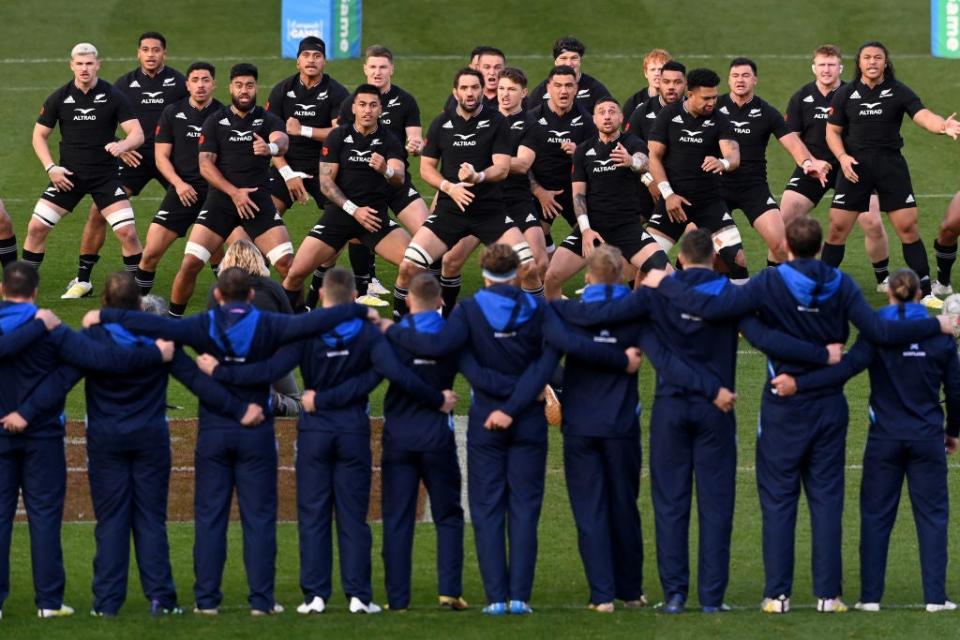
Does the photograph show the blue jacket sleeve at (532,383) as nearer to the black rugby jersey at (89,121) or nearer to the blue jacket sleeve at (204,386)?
the blue jacket sleeve at (204,386)

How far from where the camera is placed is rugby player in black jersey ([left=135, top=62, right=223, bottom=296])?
1873 centimetres

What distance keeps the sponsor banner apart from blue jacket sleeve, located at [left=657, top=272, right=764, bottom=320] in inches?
744

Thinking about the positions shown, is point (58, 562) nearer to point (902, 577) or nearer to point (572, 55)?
point (902, 577)

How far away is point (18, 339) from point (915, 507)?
5190mm

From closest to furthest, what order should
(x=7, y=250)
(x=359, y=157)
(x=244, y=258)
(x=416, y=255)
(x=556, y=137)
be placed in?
(x=244, y=258)
(x=416, y=255)
(x=359, y=157)
(x=556, y=137)
(x=7, y=250)

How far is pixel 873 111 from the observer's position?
19.5 metres

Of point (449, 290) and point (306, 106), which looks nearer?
point (449, 290)

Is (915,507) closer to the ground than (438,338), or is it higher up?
closer to the ground

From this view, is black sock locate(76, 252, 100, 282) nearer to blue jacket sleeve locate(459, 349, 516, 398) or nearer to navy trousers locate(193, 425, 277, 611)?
navy trousers locate(193, 425, 277, 611)

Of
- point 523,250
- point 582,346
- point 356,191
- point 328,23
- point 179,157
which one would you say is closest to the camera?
point 582,346

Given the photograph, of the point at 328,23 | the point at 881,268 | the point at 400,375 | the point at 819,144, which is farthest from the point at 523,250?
the point at 328,23

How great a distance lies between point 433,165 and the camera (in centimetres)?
Result: 1783

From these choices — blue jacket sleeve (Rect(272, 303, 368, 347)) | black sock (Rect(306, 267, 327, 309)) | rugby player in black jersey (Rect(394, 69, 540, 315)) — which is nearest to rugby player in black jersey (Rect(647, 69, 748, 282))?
rugby player in black jersey (Rect(394, 69, 540, 315))

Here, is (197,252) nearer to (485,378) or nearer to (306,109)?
(306,109)
